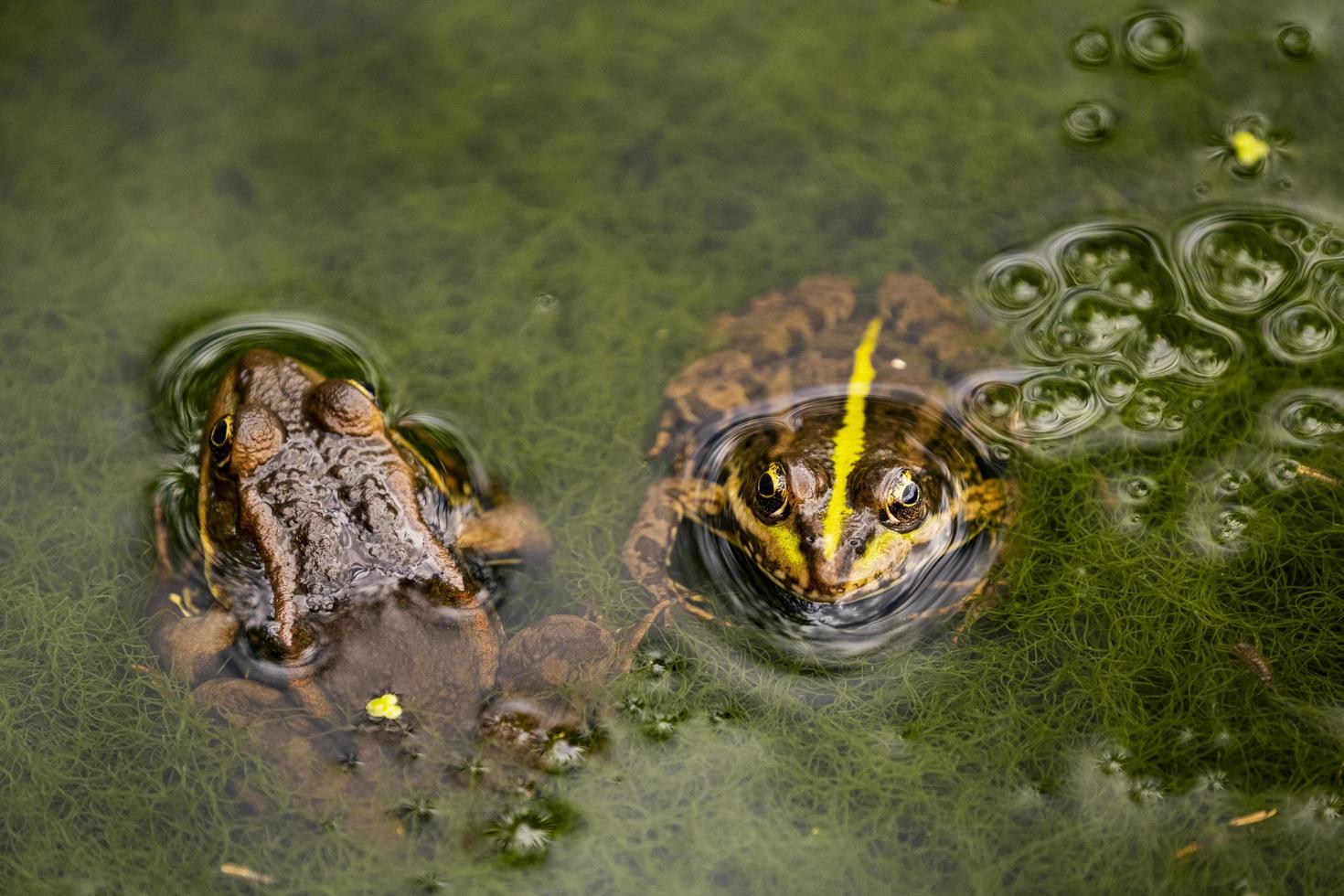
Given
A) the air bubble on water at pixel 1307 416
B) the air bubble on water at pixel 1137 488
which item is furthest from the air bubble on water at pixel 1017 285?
the air bubble on water at pixel 1307 416

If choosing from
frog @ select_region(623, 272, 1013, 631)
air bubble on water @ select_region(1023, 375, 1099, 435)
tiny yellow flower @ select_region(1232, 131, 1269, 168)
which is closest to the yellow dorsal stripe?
frog @ select_region(623, 272, 1013, 631)

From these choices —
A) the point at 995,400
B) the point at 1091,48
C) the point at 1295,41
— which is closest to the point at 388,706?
the point at 995,400

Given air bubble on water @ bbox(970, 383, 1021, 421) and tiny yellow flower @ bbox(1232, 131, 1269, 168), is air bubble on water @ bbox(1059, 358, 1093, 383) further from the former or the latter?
tiny yellow flower @ bbox(1232, 131, 1269, 168)

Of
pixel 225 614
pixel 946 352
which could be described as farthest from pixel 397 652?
pixel 946 352

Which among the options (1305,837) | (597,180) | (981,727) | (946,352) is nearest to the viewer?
(1305,837)

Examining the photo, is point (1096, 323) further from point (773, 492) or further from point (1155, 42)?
point (773, 492)

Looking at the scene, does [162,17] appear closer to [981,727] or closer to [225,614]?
[225,614]
